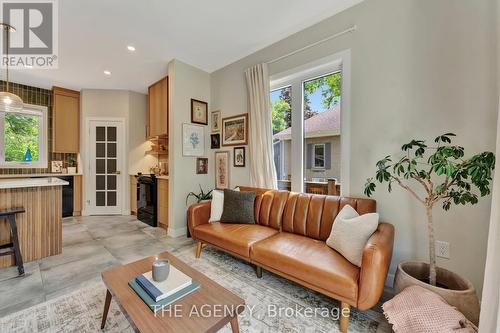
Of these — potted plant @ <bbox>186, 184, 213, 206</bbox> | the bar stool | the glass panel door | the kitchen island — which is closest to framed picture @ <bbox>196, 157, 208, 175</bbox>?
potted plant @ <bbox>186, 184, 213, 206</bbox>

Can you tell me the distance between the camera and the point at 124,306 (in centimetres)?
110

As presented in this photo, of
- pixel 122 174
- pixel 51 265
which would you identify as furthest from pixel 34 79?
pixel 51 265

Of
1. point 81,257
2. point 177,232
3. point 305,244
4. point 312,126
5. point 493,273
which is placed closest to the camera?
point 493,273

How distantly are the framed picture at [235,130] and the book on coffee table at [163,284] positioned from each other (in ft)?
7.49

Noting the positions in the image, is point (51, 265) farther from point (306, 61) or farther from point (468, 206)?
point (468, 206)

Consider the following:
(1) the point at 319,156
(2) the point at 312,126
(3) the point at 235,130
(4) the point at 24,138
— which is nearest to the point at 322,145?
(1) the point at 319,156

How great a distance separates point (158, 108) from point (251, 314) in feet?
12.7

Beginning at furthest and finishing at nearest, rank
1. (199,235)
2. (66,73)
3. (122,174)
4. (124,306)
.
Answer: (122,174) → (66,73) → (199,235) → (124,306)

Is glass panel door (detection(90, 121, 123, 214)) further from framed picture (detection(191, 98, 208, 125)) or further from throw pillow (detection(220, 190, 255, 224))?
throw pillow (detection(220, 190, 255, 224))

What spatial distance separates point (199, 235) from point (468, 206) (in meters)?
2.53

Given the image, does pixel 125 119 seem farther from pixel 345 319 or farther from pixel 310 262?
pixel 345 319

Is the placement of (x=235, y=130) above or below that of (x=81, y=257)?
above

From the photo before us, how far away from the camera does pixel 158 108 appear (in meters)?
4.16

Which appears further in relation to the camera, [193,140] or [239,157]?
[193,140]
